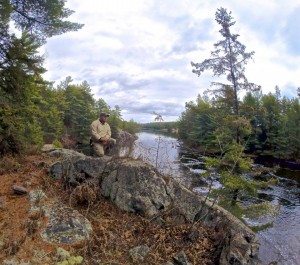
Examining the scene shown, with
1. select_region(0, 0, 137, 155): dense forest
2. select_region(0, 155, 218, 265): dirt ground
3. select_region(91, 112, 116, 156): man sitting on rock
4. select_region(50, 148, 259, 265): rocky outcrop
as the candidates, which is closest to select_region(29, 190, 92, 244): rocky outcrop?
select_region(0, 155, 218, 265): dirt ground

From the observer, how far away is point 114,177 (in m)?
8.04

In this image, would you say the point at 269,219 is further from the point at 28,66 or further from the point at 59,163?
the point at 28,66

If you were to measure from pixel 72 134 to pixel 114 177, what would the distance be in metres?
44.6

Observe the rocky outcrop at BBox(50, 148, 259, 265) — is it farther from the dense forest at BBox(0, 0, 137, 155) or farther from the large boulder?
the dense forest at BBox(0, 0, 137, 155)

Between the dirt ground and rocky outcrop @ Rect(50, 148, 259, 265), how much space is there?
0.27 m

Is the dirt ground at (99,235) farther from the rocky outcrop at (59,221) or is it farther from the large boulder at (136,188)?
the large boulder at (136,188)

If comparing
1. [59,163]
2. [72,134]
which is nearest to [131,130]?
[72,134]

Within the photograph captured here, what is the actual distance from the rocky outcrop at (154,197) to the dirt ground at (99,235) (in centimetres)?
27

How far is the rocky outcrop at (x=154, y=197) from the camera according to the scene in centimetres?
743

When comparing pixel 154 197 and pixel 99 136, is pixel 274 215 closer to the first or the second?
pixel 154 197

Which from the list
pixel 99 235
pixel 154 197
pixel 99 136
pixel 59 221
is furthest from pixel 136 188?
pixel 99 136

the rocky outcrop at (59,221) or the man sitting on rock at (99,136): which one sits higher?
the man sitting on rock at (99,136)

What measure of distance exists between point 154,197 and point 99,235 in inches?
66.9

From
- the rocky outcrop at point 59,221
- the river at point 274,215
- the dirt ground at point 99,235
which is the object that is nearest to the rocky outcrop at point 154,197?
the dirt ground at point 99,235
